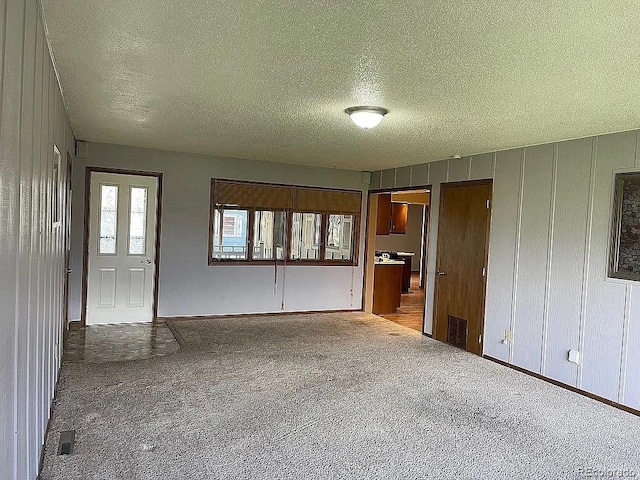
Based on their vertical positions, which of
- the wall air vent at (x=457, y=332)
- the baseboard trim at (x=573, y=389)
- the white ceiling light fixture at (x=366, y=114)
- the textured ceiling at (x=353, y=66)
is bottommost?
the baseboard trim at (x=573, y=389)

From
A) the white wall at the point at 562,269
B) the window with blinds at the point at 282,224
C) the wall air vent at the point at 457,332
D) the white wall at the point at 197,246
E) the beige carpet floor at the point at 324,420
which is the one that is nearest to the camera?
the beige carpet floor at the point at 324,420

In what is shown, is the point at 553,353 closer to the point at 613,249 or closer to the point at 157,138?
the point at 613,249

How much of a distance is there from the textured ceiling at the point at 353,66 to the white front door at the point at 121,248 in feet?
5.07

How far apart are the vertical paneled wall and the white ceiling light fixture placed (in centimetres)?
206

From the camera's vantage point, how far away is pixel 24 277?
2.04m

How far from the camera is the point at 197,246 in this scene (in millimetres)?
6730

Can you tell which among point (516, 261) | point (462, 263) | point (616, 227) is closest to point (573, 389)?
point (516, 261)

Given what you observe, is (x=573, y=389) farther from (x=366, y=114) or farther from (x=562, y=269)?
(x=366, y=114)

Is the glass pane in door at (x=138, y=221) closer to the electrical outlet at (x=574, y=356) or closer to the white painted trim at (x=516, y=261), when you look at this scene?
the white painted trim at (x=516, y=261)

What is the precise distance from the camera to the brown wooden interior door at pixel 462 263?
18.3 ft

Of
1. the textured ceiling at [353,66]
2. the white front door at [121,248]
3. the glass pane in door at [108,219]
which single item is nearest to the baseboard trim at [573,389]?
the textured ceiling at [353,66]

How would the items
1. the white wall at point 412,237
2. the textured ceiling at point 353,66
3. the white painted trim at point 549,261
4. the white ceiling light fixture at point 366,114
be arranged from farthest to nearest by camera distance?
the white wall at point 412,237
the white painted trim at point 549,261
the white ceiling light fixture at point 366,114
the textured ceiling at point 353,66

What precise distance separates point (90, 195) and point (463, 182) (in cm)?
456

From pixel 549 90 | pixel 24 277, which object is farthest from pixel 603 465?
pixel 24 277
